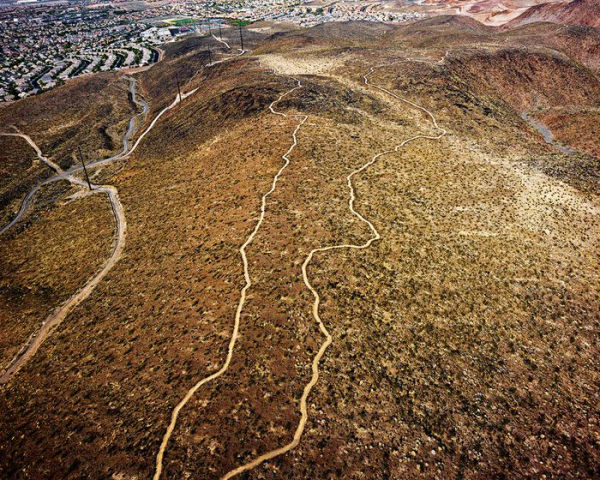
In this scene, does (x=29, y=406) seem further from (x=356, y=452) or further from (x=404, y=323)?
(x=404, y=323)

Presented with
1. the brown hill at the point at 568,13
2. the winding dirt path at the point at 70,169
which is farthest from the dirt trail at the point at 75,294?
the brown hill at the point at 568,13

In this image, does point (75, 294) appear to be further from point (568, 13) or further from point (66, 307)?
point (568, 13)

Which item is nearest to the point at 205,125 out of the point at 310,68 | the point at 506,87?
the point at 310,68

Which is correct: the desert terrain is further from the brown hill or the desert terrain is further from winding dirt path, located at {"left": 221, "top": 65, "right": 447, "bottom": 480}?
the brown hill

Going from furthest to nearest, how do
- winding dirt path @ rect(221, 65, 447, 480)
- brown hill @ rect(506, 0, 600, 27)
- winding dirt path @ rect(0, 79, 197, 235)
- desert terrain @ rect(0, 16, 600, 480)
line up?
1. brown hill @ rect(506, 0, 600, 27)
2. winding dirt path @ rect(0, 79, 197, 235)
3. desert terrain @ rect(0, 16, 600, 480)
4. winding dirt path @ rect(221, 65, 447, 480)

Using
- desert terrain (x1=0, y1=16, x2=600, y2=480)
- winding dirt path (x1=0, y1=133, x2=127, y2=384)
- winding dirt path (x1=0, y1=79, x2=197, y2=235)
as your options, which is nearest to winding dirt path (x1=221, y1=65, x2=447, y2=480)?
desert terrain (x1=0, y1=16, x2=600, y2=480)

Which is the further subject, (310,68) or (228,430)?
(310,68)

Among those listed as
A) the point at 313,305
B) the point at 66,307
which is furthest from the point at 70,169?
the point at 313,305
